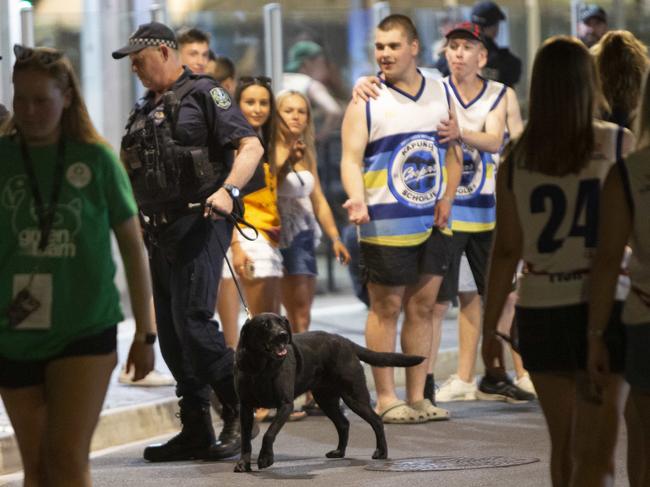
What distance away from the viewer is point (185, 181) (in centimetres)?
809

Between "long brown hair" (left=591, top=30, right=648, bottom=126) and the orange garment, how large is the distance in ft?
11.3

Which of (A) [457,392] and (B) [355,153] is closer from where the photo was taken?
(B) [355,153]

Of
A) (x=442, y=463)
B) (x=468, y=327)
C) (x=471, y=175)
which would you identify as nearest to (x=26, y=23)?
(x=471, y=175)

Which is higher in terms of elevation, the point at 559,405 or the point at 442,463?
the point at 559,405

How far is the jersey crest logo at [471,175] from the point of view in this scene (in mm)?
10328

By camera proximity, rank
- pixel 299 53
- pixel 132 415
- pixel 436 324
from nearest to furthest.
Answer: pixel 132 415 → pixel 436 324 → pixel 299 53

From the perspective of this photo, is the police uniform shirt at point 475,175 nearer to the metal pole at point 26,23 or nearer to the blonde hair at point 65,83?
the metal pole at point 26,23

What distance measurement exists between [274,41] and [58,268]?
1003cm

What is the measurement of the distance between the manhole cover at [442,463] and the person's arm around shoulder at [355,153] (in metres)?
1.67

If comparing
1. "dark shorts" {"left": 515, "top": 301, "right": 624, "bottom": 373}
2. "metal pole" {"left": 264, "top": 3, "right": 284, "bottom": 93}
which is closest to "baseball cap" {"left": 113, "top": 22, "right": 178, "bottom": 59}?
"dark shorts" {"left": 515, "top": 301, "right": 624, "bottom": 373}

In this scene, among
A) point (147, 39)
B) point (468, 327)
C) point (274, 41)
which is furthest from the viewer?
point (274, 41)

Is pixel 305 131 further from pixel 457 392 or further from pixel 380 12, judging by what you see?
pixel 380 12

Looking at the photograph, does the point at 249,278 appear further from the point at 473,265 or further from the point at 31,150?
the point at 31,150

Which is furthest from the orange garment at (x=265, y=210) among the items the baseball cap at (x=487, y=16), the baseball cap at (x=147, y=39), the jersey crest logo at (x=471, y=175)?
the baseball cap at (x=487, y=16)
